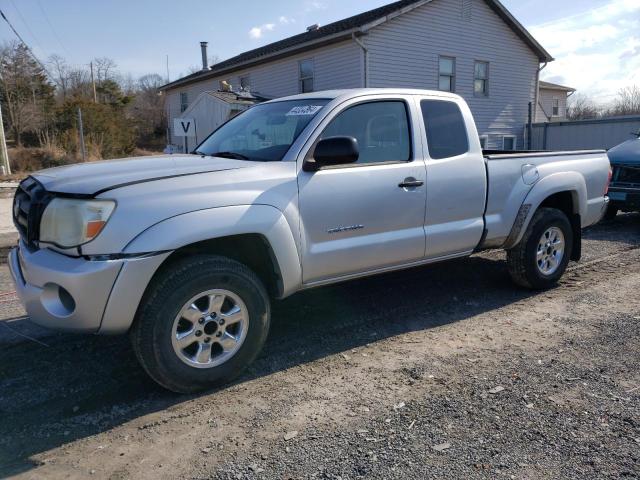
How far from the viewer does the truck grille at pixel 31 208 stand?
3.22 m

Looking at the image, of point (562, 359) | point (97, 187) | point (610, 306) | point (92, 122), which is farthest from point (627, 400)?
point (92, 122)

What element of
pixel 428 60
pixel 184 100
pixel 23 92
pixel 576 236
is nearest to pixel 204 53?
pixel 184 100

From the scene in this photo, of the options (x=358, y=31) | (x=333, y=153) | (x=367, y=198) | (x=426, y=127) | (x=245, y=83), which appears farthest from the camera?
(x=245, y=83)

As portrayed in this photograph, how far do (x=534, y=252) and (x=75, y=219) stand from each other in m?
4.24

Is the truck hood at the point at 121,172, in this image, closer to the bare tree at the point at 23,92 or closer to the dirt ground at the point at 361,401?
the dirt ground at the point at 361,401

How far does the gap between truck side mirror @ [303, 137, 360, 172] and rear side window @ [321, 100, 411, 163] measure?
0.94 ft

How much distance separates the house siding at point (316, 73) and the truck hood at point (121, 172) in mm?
14729

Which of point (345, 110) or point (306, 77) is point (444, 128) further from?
point (306, 77)

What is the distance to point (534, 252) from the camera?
5.32m

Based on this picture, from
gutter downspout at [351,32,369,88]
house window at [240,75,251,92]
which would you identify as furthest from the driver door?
house window at [240,75,251,92]

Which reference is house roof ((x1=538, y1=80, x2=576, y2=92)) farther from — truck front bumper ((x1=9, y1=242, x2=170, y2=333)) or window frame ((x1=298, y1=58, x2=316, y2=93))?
truck front bumper ((x1=9, y1=242, x2=170, y2=333))

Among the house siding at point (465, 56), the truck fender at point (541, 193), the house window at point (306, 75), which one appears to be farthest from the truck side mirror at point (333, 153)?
the house window at point (306, 75)

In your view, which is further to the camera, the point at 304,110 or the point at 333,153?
the point at 304,110

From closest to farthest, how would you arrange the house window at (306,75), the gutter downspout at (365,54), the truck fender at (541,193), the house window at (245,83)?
the truck fender at (541,193) < the gutter downspout at (365,54) < the house window at (306,75) < the house window at (245,83)
